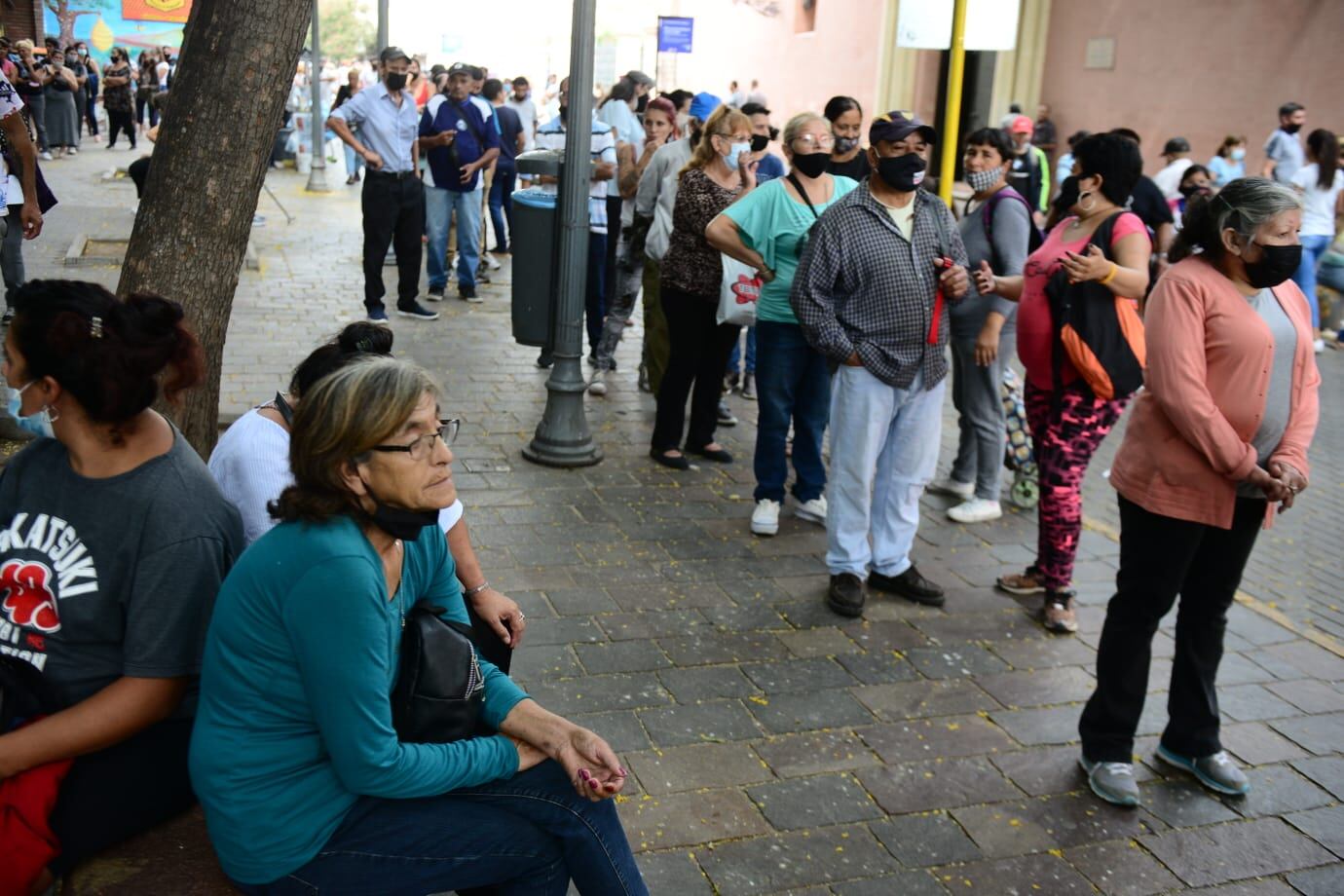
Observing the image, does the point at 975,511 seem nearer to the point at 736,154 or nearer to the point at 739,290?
the point at 739,290

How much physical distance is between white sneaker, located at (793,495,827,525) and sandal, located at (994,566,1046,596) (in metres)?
1.10

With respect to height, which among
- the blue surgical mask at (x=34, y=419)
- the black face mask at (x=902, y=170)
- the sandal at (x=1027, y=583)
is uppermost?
the black face mask at (x=902, y=170)

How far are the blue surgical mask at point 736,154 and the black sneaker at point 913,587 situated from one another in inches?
99.9

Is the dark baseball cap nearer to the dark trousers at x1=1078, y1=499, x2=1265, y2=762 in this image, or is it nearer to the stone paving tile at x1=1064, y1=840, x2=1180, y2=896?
the dark trousers at x1=1078, y1=499, x2=1265, y2=762

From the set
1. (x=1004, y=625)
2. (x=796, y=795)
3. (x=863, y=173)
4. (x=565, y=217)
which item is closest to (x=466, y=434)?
(x=565, y=217)

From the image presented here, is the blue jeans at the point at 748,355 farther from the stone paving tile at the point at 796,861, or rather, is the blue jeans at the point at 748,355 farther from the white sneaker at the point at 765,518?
the stone paving tile at the point at 796,861

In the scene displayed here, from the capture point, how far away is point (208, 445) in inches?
172

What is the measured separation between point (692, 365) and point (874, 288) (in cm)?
201

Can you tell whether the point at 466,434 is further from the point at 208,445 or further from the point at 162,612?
the point at 162,612

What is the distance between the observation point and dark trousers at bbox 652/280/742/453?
6906 mm

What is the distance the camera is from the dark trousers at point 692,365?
22.7ft

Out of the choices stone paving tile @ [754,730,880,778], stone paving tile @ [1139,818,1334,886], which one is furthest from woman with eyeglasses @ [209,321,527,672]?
stone paving tile @ [1139,818,1334,886]

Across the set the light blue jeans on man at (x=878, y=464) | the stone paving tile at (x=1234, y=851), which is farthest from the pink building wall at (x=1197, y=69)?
the stone paving tile at (x=1234, y=851)

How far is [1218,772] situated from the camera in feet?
13.4
